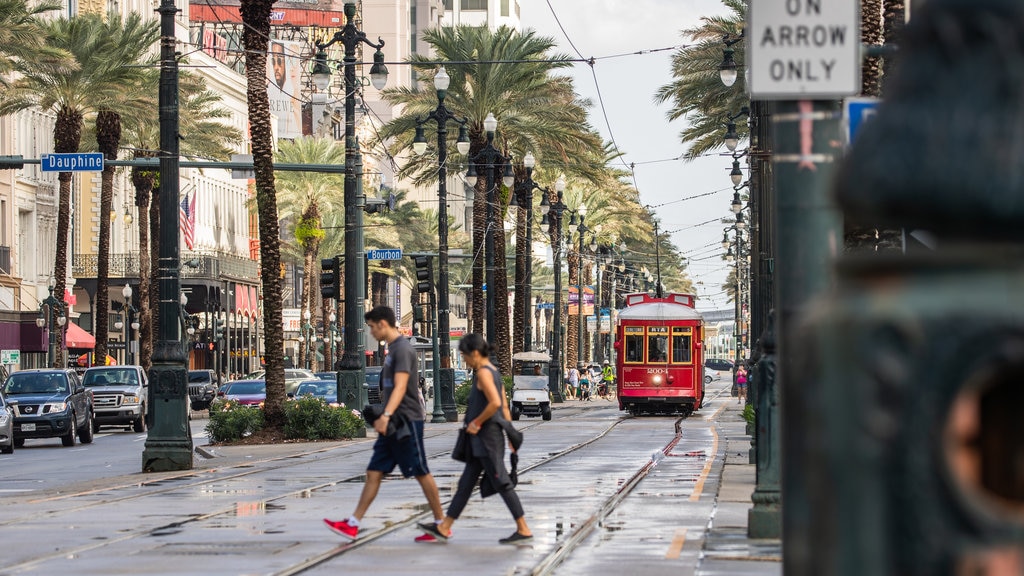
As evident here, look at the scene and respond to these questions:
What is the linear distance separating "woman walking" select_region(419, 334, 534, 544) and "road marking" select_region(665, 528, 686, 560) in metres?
1.19

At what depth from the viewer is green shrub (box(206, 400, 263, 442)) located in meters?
35.4

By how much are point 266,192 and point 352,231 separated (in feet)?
16.4

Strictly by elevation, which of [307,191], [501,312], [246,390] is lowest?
[246,390]

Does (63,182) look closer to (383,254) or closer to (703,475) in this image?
(383,254)

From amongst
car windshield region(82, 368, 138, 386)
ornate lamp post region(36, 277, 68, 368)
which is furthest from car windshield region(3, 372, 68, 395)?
ornate lamp post region(36, 277, 68, 368)

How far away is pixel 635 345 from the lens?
52156 mm

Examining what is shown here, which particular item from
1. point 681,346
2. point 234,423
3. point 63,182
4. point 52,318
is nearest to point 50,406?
point 234,423

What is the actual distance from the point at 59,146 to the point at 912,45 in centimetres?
5269

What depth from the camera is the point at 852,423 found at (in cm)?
253

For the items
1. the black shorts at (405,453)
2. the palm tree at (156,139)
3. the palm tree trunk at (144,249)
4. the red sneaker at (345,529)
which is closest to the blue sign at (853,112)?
the black shorts at (405,453)

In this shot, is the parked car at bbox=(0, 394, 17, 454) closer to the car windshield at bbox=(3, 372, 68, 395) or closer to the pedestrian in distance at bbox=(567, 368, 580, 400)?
the car windshield at bbox=(3, 372, 68, 395)

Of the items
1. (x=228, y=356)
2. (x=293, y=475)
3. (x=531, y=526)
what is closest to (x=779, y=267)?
(x=531, y=526)

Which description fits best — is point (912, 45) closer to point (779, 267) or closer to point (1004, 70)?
point (1004, 70)

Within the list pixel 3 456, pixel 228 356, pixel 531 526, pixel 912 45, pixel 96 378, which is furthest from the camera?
pixel 228 356
